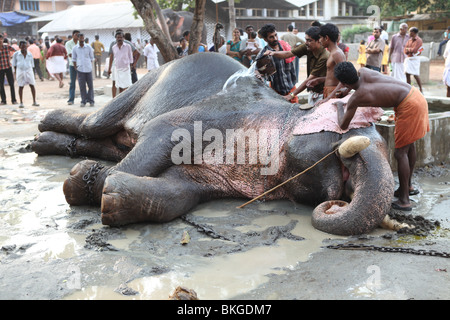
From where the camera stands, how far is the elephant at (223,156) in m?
4.04

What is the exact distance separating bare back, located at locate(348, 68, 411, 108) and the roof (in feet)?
84.0

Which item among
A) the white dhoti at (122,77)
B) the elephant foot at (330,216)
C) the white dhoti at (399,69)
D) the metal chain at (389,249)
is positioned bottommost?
the metal chain at (389,249)

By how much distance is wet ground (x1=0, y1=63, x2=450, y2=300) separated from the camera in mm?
3088

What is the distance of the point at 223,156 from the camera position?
4863mm

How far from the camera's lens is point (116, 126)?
6031 mm

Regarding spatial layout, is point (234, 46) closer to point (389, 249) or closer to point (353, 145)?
point (353, 145)

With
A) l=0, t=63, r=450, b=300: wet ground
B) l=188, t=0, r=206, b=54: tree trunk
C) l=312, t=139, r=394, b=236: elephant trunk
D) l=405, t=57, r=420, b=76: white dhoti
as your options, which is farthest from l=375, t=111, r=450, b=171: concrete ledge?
l=405, t=57, r=420, b=76: white dhoti

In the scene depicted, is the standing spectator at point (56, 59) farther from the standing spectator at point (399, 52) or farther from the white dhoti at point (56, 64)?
the standing spectator at point (399, 52)

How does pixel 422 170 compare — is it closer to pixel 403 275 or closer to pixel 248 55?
pixel 403 275

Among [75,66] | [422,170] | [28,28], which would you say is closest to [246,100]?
[422,170]

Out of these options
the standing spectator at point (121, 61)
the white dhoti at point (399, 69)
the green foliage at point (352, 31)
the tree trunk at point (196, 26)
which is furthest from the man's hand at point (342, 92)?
the green foliage at point (352, 31)

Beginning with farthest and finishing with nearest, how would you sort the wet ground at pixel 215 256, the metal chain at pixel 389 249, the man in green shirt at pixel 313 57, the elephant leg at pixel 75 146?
the elephant leg at pixel 75 146 → the man in green shirt at pixel 313 57 → the metal chain at pixel 389 249 → the wet ground at pixel 215 256

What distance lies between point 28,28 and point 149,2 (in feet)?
121

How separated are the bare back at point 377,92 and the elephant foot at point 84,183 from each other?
2.44m
